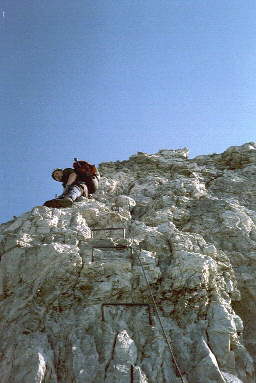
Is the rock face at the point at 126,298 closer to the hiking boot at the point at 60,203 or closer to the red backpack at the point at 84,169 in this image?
the hiking boot at the point at 60,203

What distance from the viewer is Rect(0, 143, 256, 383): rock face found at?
7.46m

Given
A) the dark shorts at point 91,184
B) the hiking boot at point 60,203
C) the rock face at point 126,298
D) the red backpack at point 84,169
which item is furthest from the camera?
the red backpack at point 84,169

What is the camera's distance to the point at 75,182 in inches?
694

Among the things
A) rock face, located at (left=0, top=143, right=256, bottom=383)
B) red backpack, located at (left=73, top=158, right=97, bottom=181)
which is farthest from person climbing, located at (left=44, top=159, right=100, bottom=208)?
rock face, located at (left=0, top=143, right=256, bottom=383)

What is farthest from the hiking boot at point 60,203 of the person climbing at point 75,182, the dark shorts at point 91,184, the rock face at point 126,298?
the dark shorts at point 91,184

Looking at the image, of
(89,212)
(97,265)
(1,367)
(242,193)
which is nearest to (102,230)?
(89,212)

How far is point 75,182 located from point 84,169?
4.32 ft

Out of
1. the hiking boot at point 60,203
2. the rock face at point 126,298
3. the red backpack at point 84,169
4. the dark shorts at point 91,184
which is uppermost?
the red backpack at point 84,169

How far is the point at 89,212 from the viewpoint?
1291 cm

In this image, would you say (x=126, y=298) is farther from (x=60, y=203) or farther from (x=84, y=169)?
(x=84, y=169)

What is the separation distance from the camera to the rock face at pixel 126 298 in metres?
7.46

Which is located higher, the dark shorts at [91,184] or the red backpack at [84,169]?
the red backpack at [84,169]

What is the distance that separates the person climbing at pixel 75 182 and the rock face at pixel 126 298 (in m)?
1.20

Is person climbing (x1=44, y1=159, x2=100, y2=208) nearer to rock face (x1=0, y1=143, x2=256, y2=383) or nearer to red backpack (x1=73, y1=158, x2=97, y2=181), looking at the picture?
red backpack (x1=73, y1=158, x2=97, y2=181)
